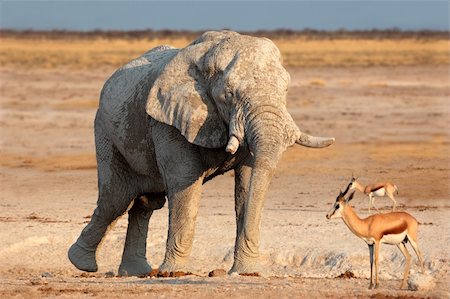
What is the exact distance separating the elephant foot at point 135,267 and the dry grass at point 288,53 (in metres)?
33.7

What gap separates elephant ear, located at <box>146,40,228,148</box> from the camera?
1033 centimetres

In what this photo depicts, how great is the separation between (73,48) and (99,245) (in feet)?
174

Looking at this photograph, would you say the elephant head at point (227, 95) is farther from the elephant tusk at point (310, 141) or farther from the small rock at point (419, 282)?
the small rock at point (419, 282)

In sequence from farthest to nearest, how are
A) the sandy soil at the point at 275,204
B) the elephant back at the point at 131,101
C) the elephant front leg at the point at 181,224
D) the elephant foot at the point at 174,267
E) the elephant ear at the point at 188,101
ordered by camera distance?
the elephant back at the point at 131,101
the elephant foot at the point at 174,267
the elephant front leg at the point at 181,224
the elephant ear at the point at 188,101
the sandy soil at the point at 275,204

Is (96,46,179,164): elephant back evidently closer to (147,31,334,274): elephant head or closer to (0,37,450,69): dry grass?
(147,31,334,274): elephant head

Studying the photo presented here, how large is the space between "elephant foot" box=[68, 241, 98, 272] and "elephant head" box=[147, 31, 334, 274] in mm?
2346

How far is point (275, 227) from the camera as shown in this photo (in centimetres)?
1398

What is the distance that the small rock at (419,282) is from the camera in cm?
934

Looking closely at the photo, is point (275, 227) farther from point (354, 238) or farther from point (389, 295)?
point (389, 295)

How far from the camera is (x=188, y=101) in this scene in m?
10.5

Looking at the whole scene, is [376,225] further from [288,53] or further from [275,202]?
[288,53]

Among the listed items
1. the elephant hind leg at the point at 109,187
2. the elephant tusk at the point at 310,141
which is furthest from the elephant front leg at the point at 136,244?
the elephant tusk at the point at 310,141

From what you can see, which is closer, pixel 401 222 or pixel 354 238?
pixel 401 222

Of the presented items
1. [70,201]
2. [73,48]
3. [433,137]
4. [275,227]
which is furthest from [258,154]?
[73,48]
